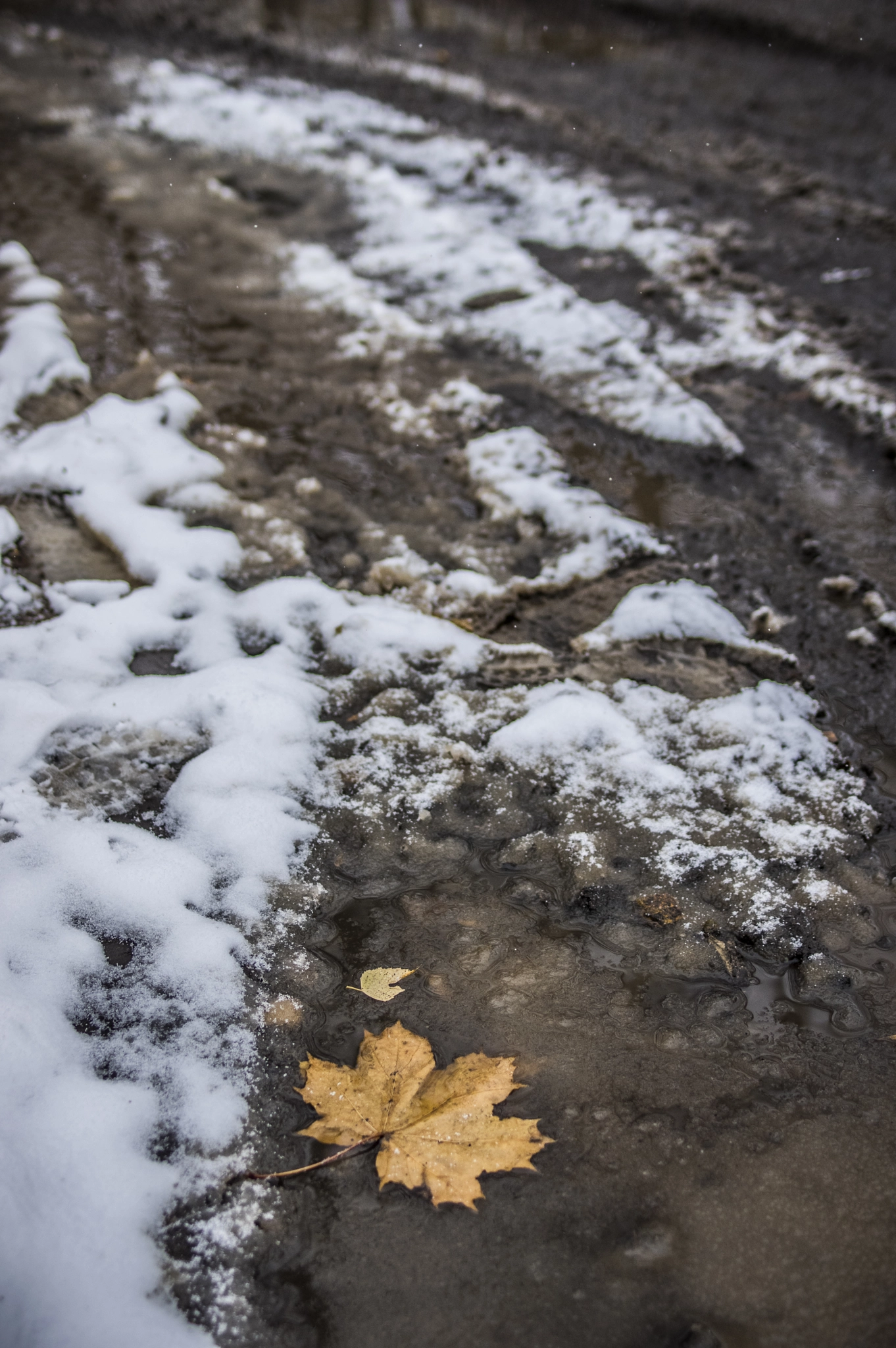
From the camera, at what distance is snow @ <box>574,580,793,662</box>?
81.7 inches

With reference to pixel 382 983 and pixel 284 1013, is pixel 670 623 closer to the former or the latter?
pixel 382 983

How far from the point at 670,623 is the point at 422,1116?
52.1 inches

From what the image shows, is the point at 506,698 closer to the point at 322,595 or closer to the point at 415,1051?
the point at 322,595

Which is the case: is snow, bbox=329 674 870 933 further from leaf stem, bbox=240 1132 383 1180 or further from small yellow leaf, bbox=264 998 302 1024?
leaf stem, bbox=240 1132 383 1180

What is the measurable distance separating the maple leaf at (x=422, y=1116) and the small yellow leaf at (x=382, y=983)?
0.23 ft

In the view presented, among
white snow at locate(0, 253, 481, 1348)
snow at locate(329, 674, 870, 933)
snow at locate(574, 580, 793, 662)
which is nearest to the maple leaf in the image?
white snow at locate(0, 253, 481, 1348)

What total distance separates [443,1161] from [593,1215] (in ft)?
0.75

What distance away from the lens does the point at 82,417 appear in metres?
2.65

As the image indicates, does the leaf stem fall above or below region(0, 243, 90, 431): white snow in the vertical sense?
below

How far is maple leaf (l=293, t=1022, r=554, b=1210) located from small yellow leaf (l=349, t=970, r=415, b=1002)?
70 mm

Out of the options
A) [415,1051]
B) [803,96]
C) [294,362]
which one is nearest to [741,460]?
[294,362]

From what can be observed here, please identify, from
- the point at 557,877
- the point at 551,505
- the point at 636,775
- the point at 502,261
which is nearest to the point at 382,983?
the point at 557,877

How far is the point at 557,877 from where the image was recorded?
1.60m

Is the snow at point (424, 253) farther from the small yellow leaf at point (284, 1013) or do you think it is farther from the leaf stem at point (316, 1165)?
the leaf stem at point (316, 1165)
